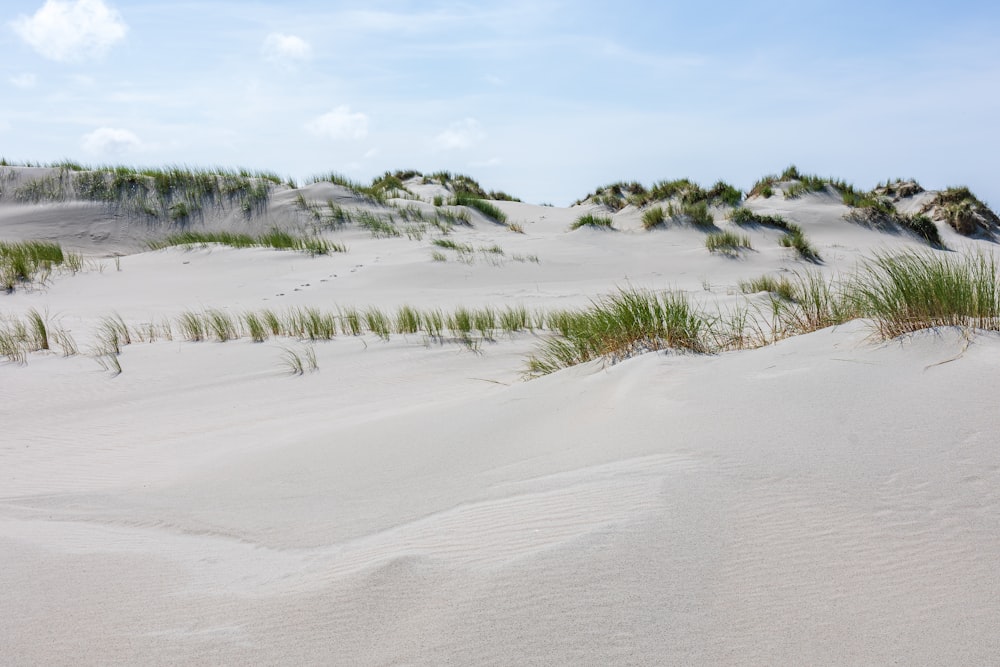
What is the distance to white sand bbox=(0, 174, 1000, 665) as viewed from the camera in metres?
1.72

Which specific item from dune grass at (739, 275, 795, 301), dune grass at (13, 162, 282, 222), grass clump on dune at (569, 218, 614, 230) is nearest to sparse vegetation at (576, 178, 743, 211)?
grass clump on dune at (569, 218, 614, 230)

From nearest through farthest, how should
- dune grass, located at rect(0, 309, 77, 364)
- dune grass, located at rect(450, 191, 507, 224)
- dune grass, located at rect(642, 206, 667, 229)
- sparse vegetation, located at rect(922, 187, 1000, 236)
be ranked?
1. dune grass, located at rect(0, 309, 77, 364)
2. dune grass, located at rect(642, 206, 667, 229)
3. sparse vegetation, located at rect(922, 187, 1000, 236)
4. dune grass, located at rect(450, 191, 507, 224)

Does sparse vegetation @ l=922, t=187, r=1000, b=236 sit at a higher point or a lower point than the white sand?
higher

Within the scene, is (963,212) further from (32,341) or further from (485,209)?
(32,341)

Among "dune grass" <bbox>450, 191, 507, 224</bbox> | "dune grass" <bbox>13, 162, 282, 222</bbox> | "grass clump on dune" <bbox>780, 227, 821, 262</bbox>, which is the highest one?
"dune grass" <bbox>13, 162, 282, 222</bbox>

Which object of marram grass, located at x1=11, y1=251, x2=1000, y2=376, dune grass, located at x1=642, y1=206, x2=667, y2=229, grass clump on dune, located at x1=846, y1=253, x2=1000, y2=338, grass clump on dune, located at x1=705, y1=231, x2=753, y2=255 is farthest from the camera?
dune grass, located at x1=642, y1=206, x2=667, y2=229

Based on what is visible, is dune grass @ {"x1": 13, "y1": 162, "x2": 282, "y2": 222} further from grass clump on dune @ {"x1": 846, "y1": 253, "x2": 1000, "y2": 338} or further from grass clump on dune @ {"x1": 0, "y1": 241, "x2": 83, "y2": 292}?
grass clump on dune @ {"x1": 846, "y1": 253, "x2": 1000, "y2": 338}

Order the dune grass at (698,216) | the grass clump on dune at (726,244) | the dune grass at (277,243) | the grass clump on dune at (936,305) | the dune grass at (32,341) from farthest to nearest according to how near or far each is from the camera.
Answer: the dune grass at (698,216) < the dune grass at (277,243) < the grass clump on dune at (726,244) < the dune grass at (32,341) < the grass clump on dune at (936,305)

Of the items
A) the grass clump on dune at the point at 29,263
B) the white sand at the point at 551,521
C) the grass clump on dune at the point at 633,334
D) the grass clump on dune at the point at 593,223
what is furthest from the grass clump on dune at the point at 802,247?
the grass clump on dune at the point at 29,263

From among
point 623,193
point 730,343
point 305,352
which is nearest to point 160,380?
point 305,352

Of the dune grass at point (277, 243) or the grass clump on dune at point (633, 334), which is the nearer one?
the grass clump on dune at point (633, 334)

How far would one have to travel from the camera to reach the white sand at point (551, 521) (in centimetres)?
172

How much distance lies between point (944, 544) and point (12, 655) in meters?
2.35

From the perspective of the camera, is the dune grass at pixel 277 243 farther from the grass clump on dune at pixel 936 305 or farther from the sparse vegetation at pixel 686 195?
the grass clump on dune at pixel 936 305
